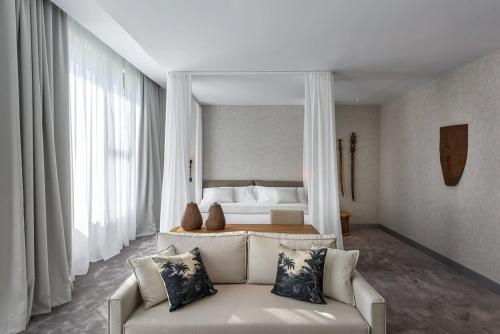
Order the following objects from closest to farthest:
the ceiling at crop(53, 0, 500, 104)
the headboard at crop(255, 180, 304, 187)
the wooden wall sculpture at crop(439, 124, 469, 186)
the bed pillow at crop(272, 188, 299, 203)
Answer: the ceiling at crop(53, 0, 500, 104)
the wooden wall sculpture at crop(439, 124, 469, 186)
the bed pillow at crop(272, 188, 299, 203)
the headboard at crop(255, 180, 304, 187)

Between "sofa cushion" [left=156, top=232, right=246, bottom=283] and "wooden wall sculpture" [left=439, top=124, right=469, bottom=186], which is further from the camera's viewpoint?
"wooden wall sculpture" [left=439, top=124, right=469, bottom=186]

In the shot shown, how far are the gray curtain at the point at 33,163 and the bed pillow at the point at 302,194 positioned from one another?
12.7ft

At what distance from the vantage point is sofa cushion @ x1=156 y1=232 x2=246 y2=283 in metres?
2.20

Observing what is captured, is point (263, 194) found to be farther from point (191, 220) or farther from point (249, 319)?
point (249, 319)

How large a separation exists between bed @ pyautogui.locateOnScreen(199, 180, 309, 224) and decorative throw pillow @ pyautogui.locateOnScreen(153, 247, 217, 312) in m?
1.82

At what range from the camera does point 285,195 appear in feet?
18.0

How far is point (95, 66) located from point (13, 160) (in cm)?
206

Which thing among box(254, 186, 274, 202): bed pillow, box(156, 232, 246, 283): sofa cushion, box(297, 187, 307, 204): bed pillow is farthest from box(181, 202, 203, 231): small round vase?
box(297, 187, 307, 204): bed pillow

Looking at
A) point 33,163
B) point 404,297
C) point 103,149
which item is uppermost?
point 103,149

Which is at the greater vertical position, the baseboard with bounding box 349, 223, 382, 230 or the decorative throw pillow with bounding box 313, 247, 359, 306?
the decorative throw pillow with bounding box 313, 247, 359, 306

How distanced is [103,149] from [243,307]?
3141 mm

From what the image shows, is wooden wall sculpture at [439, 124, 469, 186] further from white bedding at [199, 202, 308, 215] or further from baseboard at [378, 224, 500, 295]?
white bedding at [199, 202, 308, 215]

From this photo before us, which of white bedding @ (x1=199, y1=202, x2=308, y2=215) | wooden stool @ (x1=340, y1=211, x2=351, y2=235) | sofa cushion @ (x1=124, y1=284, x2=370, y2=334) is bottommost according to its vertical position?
wooden stool @ (x1=340, y1=211, x2=351, y2=235)

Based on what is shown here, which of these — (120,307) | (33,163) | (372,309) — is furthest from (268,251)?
(33,163)
